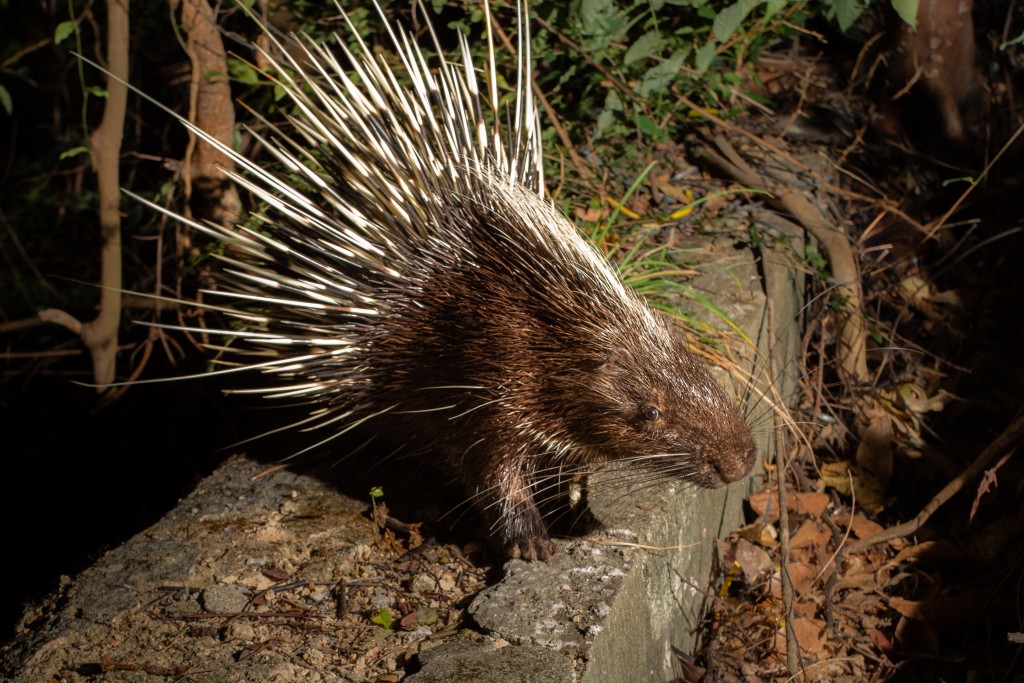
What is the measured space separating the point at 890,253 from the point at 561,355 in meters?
2.93

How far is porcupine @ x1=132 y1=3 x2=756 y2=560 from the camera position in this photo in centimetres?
279

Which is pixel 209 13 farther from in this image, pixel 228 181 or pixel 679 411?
pixel 679 411

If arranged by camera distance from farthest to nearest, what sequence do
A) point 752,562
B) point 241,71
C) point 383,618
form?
point 241,71 → point 752,562 → point 383,618

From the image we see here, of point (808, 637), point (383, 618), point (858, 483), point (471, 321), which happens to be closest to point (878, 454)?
point (858, 483)

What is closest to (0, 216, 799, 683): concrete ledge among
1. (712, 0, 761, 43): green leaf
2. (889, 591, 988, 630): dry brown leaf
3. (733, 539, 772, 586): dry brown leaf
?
(733, 539, 772, 586): dry brown leaf

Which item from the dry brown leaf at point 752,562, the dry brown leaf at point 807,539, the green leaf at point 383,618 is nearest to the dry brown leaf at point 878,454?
the dry brown leaf at point 807,539

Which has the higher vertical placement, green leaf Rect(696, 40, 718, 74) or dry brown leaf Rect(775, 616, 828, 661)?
green leaf Rect(696, 40, 718, 74)

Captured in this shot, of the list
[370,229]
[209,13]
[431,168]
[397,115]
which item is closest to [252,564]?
[370,229]

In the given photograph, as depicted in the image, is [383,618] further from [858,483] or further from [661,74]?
[661,74]

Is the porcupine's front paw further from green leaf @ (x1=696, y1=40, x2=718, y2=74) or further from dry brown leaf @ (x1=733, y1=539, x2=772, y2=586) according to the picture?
green leaf @ (x1=696, y1=40, x2=718, y2=74)

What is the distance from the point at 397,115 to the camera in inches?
135

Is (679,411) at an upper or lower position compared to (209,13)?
lower

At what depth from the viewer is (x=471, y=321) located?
9.48ft

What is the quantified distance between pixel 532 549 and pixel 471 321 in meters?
0.69
